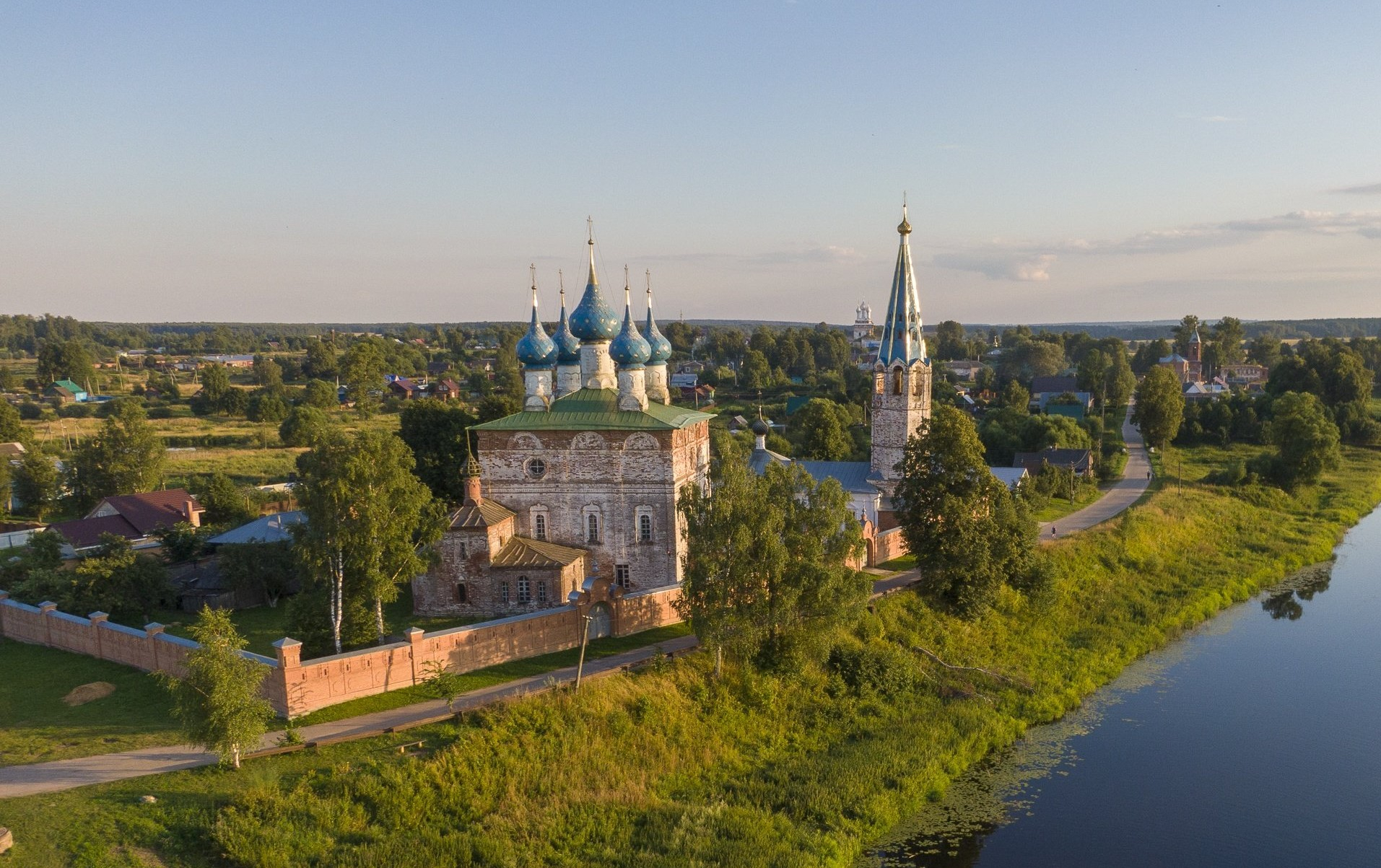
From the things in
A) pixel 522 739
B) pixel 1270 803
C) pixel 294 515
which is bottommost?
pixel 1270 803

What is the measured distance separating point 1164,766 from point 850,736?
6.07 meters

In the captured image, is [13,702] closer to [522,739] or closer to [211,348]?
[522,739]

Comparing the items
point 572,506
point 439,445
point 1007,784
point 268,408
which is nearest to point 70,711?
point 572,506

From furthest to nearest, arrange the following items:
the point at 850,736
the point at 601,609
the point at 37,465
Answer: the point at 37,465, the point at 601,609, the point at 850,736

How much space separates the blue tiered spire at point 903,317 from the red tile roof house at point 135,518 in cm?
2519

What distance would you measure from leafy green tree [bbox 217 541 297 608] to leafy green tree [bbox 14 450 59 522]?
57.9ft

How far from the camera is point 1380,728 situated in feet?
66.9

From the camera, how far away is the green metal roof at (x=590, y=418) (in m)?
24.1

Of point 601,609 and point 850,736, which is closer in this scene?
point 850,736

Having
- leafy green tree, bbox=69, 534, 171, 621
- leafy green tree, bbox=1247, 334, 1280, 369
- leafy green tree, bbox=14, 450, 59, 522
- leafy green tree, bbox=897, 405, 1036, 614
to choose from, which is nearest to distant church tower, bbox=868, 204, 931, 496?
leafy green tree, bbox=897, 405, 1036, 614

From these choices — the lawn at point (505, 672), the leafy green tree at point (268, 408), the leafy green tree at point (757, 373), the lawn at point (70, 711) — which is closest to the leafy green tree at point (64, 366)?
the leafy green tree at point (268, 408)

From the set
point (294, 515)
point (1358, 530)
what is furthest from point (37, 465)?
point (1358, 530)

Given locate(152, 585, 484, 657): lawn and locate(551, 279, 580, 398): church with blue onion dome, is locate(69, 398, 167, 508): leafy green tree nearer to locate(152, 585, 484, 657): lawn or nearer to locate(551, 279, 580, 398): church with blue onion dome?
locate(152, 585, 484, 657): lawn

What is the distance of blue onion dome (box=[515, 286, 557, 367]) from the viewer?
26766 millimetres
